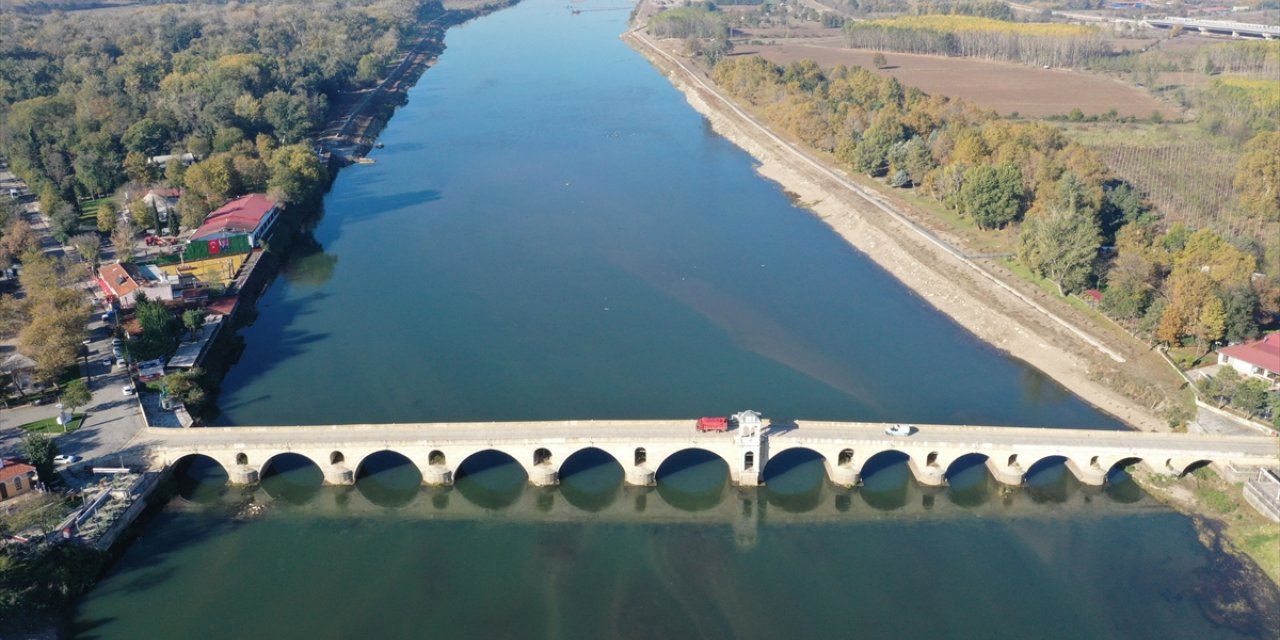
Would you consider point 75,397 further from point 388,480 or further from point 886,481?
point 886,481

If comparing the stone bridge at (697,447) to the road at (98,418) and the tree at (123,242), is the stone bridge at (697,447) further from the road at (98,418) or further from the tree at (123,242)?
the tree at (123,242)

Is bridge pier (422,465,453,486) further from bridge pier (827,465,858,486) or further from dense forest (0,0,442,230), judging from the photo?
dense forest (0,0,442,230)

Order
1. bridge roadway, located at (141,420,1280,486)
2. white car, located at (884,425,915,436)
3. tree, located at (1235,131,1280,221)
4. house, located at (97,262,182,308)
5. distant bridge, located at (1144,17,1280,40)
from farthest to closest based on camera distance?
distant bridge, located at (1144,17,1280,40), tree, located at (1235,131,1280,221), house, located at (97,262,182,308), white car, located at (884,425,915,436), bridge roadway, located at (141,420,1280,486)

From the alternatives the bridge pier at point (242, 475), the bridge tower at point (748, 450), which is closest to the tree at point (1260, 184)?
the bridge tower at point (748, 450)

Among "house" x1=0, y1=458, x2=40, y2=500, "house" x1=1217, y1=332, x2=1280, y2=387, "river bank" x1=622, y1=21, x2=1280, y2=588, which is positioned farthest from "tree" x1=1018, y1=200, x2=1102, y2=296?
"house" x1=0, y1=458, x2=40, y2=500

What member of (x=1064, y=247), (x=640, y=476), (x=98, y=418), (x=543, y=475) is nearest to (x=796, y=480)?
(x=640, y=476)

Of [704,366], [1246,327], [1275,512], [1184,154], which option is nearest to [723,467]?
[704,366]

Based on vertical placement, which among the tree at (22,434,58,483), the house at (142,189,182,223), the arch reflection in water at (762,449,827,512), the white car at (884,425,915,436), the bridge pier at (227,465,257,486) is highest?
the house at (142,189,182,223)
